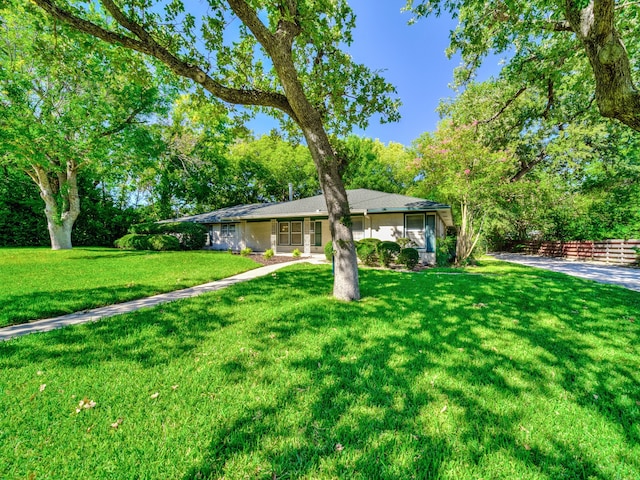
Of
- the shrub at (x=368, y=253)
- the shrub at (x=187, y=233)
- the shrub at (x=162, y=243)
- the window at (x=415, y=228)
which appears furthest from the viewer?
the shrub at (x=187, y=233)

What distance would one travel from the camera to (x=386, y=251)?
454 inches

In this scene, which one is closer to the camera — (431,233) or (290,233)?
(431,233)

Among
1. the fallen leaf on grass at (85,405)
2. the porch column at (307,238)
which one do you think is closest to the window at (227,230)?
the porch column at (307,238)

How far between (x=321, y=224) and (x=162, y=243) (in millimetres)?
10226

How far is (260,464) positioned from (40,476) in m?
1.40

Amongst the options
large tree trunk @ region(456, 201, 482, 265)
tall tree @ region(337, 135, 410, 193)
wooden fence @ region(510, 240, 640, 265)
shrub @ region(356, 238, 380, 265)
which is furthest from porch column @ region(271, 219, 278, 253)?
wooden fence @ region(510, 240, 640, 265)

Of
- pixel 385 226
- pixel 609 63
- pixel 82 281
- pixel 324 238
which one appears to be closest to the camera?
pixel 609 63

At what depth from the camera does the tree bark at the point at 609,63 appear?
2.78 m

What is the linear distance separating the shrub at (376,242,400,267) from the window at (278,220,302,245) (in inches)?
275

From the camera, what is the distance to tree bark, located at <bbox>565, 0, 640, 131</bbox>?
2775mm

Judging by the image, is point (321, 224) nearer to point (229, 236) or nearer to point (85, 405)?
point (229, 236)

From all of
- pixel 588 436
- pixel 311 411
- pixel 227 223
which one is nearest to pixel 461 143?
pixel 588 436

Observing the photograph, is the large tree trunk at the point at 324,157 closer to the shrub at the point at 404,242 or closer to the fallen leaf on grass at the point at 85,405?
the fallen leaf on grass at the point at 85,405

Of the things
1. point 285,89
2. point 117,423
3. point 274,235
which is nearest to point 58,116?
point 274,235
